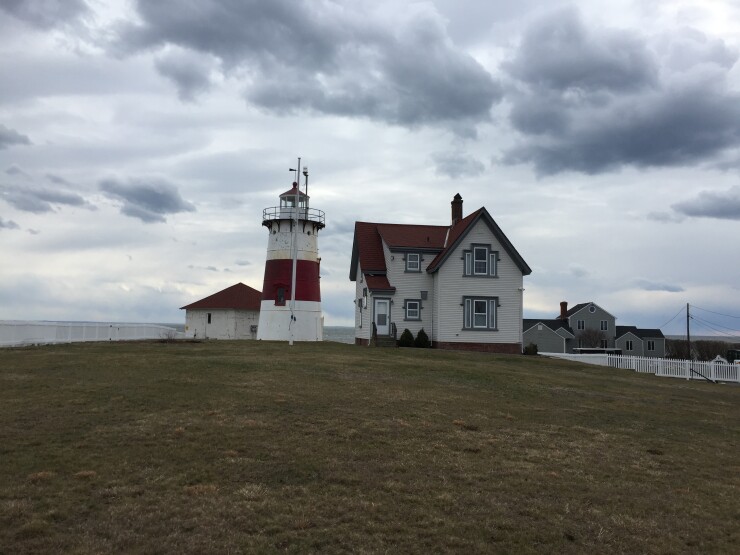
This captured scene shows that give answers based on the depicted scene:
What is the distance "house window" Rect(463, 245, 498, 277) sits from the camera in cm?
3603

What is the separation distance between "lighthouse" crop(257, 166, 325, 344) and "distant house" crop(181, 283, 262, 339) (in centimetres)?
1388

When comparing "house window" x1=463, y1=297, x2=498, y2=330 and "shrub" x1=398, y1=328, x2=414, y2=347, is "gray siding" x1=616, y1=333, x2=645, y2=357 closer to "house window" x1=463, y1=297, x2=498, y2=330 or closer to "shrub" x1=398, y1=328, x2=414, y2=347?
"house window" x1=463, y1=297, x2=498, y2=330

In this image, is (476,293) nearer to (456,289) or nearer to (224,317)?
(456,289)

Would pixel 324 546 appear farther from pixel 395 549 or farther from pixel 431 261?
pixel 431 261

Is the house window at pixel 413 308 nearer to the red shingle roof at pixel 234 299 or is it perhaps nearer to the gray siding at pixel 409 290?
the gray siding at pixel 409 290

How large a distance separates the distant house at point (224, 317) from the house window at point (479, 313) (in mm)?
27412

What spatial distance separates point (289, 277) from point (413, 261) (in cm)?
1050

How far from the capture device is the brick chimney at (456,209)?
40625 millimetres

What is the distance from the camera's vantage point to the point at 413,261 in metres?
37.5

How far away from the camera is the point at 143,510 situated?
731cm

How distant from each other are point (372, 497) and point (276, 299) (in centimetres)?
3637

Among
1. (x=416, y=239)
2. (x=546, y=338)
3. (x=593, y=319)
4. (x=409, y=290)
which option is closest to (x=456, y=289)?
(x=409, y=290)

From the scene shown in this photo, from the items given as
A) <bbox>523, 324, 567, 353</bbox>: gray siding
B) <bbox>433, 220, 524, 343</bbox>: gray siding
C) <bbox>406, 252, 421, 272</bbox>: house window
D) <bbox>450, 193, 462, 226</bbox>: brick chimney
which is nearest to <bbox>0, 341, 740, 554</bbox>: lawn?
<bbox>433, 220, 524, 343</bbox>: gray siding

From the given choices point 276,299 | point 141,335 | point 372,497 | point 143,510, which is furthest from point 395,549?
point 141,335
